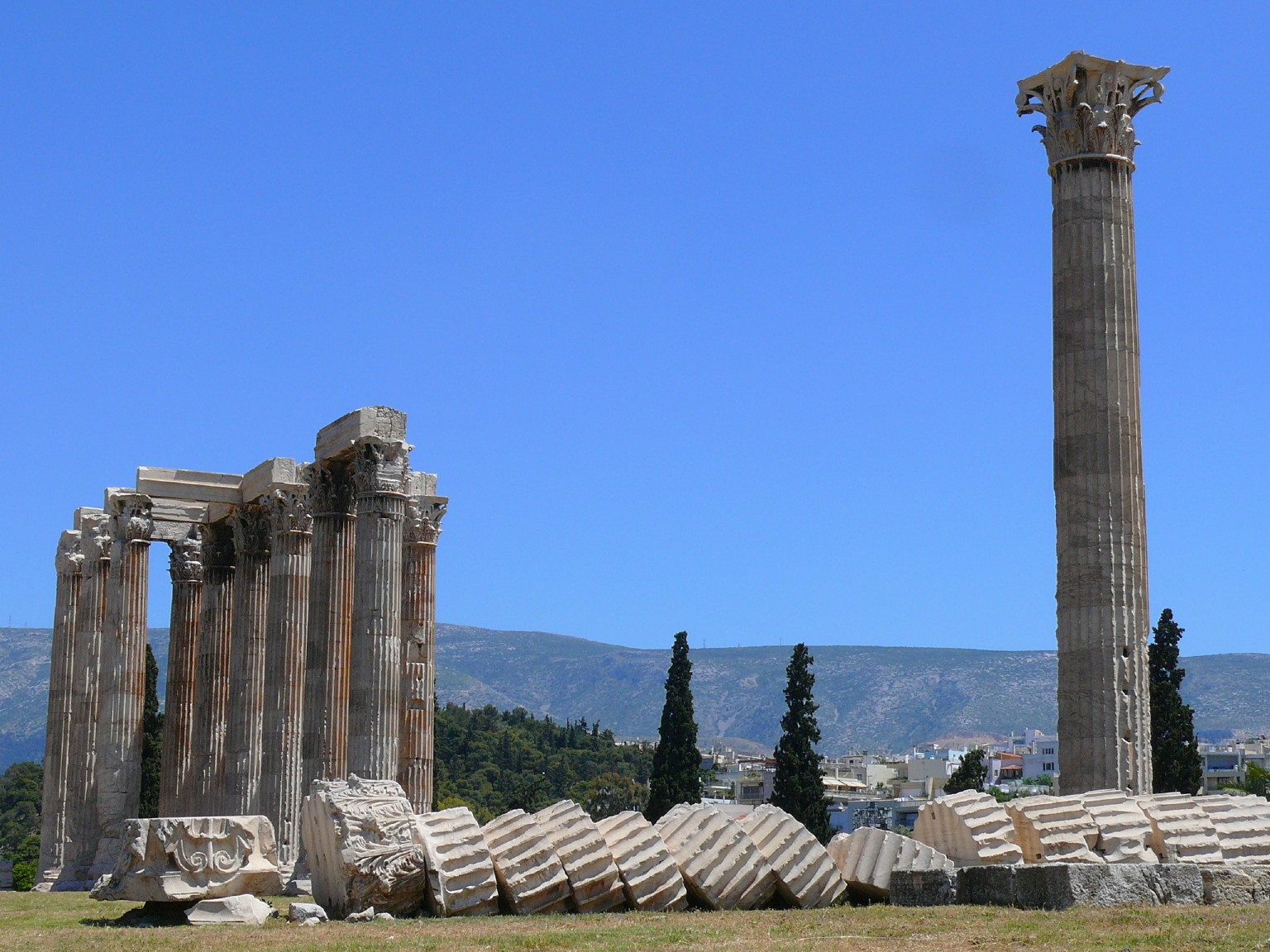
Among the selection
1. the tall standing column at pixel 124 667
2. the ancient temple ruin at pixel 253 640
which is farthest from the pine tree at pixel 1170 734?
the tall standing column at pixel 124 667

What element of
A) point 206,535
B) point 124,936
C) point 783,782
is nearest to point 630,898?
point 124,936

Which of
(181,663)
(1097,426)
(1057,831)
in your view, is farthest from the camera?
(181,663)

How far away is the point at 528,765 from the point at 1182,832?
11614 centimetres

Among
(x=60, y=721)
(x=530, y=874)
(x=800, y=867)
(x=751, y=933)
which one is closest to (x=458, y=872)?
(x=530, y=874)

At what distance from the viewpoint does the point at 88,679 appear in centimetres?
4531

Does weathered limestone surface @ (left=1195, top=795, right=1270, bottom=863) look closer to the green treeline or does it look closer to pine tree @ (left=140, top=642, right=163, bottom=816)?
pine tree @ (left=140, top=642, right=163, bottom=816)

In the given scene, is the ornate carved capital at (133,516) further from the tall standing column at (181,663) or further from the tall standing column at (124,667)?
the tall standing column at (181,663)

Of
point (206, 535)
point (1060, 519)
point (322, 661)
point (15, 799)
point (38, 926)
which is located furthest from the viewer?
point (15, 799)

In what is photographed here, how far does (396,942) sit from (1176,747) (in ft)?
125

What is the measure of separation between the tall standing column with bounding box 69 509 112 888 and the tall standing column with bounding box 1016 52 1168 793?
26.7 metres

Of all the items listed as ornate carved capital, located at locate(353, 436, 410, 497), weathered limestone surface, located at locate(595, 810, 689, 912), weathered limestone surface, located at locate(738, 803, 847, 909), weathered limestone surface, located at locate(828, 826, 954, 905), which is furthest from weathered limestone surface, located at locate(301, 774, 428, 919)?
ornate carved capital, located at locate(353, 436, 410, 497)

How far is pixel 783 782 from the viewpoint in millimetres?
61062

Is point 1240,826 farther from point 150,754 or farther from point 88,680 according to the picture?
point 150,754

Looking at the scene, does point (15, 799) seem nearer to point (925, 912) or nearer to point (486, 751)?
point (486, 751)
